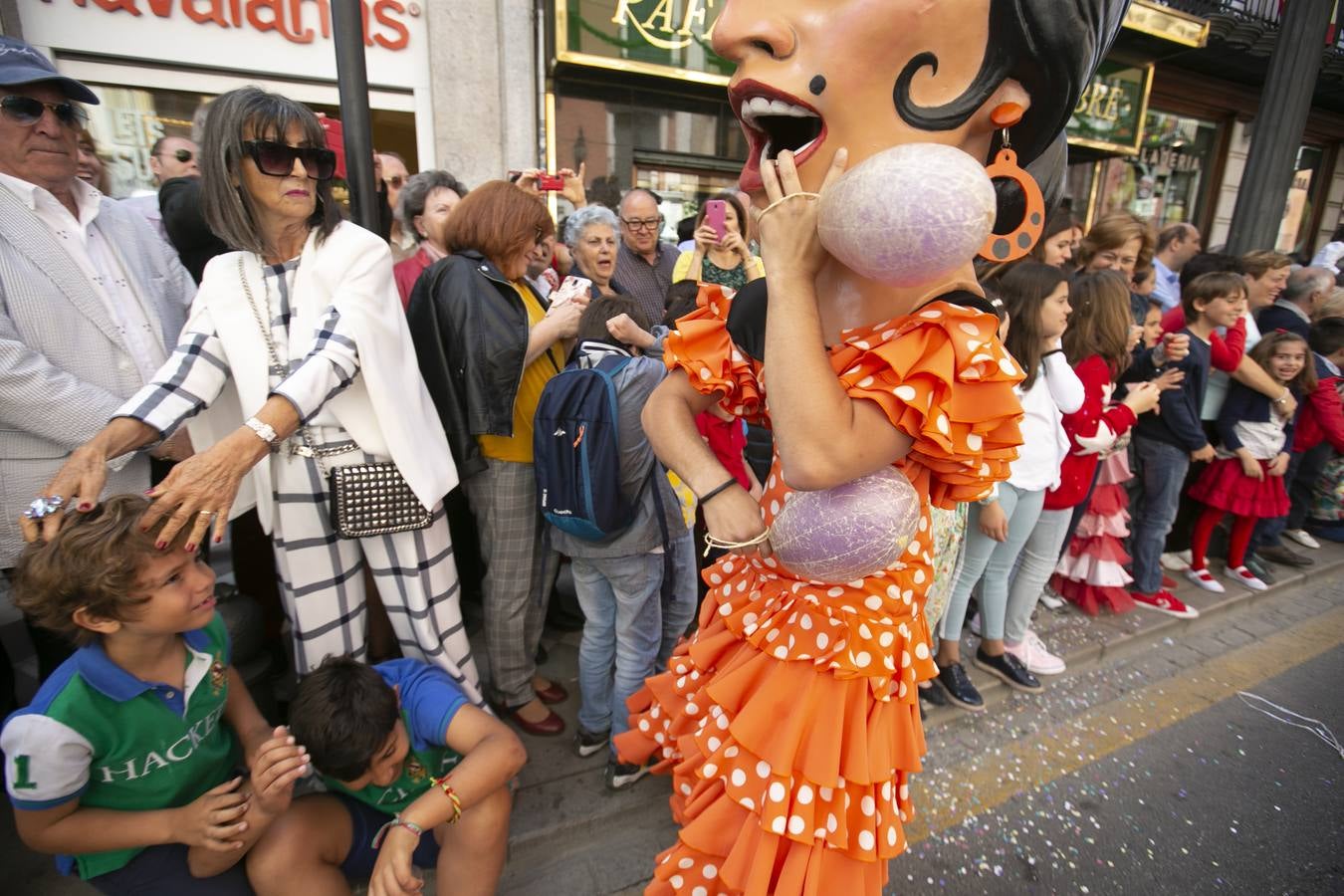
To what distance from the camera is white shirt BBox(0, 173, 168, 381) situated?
190cm

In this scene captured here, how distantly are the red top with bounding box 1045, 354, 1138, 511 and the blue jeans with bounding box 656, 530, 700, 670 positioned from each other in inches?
68.2

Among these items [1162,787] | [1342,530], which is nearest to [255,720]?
[1162,787]

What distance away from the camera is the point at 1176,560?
4.41 m

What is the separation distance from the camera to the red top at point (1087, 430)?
9.70ft

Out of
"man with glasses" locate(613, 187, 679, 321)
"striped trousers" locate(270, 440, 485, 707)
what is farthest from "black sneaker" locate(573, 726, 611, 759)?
"man with glasses" locate(613, 187, 679, 321)

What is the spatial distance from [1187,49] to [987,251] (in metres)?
11.2

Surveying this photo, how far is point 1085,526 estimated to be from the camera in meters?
3.68

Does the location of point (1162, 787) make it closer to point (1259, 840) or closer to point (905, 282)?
point (1259, 840)

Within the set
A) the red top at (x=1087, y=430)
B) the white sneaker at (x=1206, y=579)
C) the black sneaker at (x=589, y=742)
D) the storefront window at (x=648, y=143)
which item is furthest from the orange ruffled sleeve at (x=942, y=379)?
the storefront window at (x=648, y=143)

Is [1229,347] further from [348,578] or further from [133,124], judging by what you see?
[133,124]

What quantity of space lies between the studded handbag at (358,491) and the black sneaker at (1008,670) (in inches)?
104

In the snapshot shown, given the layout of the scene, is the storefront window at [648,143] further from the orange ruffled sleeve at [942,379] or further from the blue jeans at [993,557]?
the orange ruffled sleeve at [942,379]

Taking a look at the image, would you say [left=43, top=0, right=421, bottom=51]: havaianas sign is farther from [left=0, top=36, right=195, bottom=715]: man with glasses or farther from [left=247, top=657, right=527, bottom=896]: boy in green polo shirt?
[left=247, top=657, right=527, bottom=896]: boy in green polo shirt

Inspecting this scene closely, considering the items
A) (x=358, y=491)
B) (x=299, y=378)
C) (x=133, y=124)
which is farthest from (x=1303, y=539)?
(x=133, y=124)
